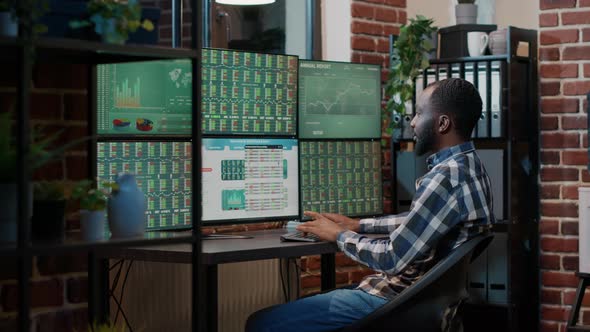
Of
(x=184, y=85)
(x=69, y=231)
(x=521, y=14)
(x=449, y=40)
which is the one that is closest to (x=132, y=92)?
(x=184, y=85)

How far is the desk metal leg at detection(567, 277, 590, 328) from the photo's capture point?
425 centimetres

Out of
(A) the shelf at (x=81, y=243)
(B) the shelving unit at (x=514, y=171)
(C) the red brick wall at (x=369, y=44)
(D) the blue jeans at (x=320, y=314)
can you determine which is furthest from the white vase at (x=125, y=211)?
(B) the shelving unit at (x=514, y=171)

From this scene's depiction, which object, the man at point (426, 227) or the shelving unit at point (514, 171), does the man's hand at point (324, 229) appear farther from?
the shelving unit at point (514, 171)

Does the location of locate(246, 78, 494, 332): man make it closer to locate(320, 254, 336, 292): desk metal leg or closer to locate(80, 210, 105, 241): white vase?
locate(320, 254, 336, 292): desk metal leg

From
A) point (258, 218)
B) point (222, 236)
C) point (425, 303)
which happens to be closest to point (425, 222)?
point (425, 303)

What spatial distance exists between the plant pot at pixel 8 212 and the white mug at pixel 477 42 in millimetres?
2583

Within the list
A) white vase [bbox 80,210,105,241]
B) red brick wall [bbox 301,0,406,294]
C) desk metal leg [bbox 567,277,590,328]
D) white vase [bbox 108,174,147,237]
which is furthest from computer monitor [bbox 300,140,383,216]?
white vase [bbox 80,210,105,241]

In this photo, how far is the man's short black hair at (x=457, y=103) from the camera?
3.11 meters

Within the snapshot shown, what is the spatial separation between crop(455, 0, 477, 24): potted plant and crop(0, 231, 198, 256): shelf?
2.46 meters

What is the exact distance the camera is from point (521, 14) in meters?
5.04

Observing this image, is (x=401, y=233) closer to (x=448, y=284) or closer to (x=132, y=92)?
(x=448, y=284)

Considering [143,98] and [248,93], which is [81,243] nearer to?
[143,98]

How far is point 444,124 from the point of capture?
3113mm

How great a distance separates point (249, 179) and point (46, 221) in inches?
53.3
